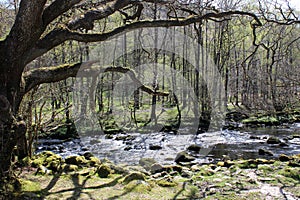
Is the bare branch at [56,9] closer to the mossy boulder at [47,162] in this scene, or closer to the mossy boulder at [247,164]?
the mossy boulder at [47,162]

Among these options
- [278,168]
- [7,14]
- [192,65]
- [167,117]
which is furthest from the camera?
[192,65]

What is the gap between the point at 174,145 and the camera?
14531mm

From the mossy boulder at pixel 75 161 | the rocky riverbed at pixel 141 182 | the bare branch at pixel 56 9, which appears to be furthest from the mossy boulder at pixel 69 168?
the bare branch at pixel 56 9

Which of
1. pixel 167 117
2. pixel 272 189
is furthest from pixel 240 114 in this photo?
pixel 272 189

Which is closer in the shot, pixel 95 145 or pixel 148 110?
pixel 95 145

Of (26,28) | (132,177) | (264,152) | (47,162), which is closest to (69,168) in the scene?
(47,162)

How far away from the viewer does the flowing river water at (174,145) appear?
1211 cm

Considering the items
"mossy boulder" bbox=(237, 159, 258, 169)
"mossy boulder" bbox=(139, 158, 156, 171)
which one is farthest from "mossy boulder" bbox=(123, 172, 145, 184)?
"mossy boulder" bbox=(237, 159, 258, 169)

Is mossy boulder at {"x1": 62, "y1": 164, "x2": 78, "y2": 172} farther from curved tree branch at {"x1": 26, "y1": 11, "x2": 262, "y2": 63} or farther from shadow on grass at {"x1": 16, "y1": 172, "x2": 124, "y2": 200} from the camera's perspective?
curved tree branch at {"x1": 26, "y1": 11, "x2": 262, "y2": 63}

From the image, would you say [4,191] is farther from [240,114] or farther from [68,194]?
[240,114]

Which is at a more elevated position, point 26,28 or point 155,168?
point 26,28

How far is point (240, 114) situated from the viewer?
24562 millimetres

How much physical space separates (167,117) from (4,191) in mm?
18494

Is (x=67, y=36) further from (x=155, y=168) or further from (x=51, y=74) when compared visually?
(x=155, y=168)
